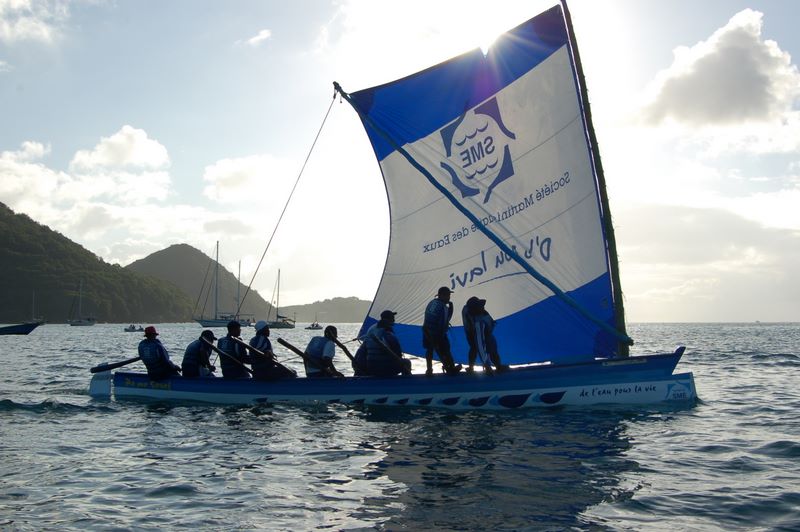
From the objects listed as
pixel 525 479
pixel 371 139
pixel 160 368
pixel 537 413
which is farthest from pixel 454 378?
pixel 160 368

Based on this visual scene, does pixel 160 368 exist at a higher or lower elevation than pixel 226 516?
higher

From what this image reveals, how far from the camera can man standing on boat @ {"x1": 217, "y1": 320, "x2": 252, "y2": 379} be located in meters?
18.7

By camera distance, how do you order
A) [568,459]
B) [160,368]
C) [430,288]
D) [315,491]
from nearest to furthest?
[315,491]
[568,459]
[430,288]
[160,368]

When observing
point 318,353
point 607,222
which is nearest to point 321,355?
point 318,353

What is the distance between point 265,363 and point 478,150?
8272mm

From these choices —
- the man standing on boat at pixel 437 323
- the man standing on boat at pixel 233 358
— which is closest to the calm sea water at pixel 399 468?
the man standing on boat at pixel 437 323

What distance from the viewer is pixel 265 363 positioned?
59.4 feet

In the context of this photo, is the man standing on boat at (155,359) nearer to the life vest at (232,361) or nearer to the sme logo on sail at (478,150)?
the life vest at (232,361)

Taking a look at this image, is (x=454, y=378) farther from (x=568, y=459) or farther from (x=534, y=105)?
(x=534, y=105)

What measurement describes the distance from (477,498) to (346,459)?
3.27m

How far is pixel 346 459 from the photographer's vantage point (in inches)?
438

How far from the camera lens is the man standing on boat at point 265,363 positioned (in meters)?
17.9

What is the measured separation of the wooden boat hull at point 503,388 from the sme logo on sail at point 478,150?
473 cm

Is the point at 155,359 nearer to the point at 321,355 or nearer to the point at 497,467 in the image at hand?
the point at 321,355
